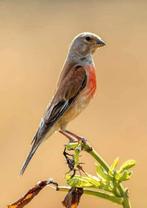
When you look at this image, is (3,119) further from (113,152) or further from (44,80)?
(113,152)

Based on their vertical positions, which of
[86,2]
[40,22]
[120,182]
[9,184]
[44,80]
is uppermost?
[86,2]

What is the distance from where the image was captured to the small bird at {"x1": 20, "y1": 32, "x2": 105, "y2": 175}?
12.2 feet

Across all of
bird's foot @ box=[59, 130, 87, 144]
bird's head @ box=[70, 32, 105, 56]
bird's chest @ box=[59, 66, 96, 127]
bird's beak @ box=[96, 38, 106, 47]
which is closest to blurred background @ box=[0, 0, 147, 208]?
bird's head @ box=[70, 32, 105, 56]

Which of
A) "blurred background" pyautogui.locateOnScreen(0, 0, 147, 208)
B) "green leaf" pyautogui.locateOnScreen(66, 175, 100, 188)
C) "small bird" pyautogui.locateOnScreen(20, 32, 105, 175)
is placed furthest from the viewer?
"blurred background" pyautogui.locateOnScreen(0, 0, 147, 208)

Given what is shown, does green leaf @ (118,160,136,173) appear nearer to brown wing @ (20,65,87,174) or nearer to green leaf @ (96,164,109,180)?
green leaf @ (96,164,109,180)

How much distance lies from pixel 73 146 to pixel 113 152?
310 inches

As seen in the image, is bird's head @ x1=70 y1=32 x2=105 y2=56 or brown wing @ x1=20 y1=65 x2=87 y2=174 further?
bird's head @ x1=70 y1=32 x2=105 y2=56

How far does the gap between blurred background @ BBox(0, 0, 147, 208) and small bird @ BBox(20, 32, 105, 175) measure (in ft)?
Result: 11.4

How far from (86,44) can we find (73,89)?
0.39 m

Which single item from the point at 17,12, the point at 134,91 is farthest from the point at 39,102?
the point at 17,12

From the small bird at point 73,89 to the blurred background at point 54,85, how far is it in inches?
136

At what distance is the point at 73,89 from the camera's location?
4250mm

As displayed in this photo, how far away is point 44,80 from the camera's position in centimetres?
1303

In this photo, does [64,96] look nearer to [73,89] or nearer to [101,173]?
[73,89]
